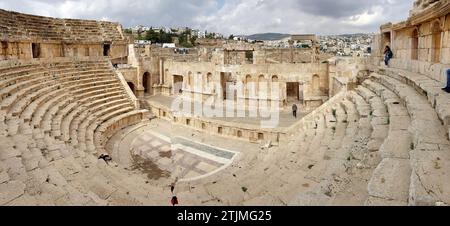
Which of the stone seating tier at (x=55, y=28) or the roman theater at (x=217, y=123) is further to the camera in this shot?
the stone seating tier at (x=55, y=28)

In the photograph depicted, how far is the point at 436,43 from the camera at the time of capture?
31.3 ft

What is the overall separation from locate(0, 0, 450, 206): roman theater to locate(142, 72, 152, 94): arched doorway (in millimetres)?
192


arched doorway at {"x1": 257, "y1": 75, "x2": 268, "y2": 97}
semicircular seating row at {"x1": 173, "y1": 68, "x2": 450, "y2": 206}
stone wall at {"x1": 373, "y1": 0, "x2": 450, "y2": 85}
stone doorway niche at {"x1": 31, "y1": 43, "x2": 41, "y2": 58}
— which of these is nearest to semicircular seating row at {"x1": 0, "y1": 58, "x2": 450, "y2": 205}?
semicircular seating row at {"x1": 173, "y1": 68, "x2": 450, "y2": 206}

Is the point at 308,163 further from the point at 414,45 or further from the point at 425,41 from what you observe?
the point at 414,45

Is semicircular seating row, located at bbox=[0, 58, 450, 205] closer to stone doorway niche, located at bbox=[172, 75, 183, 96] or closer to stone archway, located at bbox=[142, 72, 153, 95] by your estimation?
stone doorway niche, located at bbox=[172, 75, 183, 96]

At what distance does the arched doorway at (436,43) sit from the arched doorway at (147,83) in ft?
56.9

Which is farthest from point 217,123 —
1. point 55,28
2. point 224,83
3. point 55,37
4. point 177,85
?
point 55,28

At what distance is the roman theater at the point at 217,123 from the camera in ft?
16.8

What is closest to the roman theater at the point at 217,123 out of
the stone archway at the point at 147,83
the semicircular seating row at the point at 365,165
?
the semicircular seating row at the point at 365,165

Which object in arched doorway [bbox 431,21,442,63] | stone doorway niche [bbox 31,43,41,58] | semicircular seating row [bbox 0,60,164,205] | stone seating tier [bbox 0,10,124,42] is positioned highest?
stone seating tier [bbox 0,10,124,42]

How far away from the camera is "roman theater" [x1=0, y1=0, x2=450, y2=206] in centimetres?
512

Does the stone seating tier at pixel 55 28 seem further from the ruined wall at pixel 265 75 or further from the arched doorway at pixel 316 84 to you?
the arched doorway at pixel 316 84

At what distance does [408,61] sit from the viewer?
11445 millimetres
